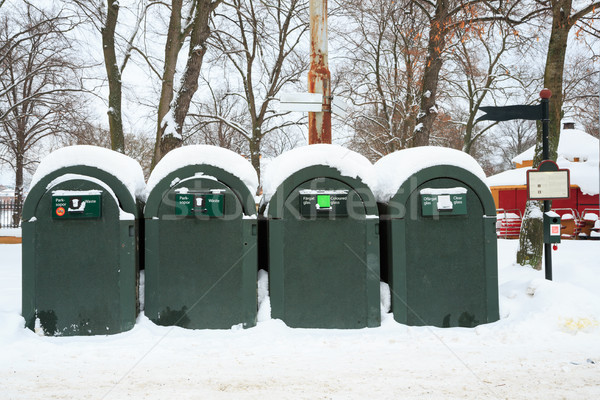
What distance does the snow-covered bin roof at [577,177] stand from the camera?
1642cm

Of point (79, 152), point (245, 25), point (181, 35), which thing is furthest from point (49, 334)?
point (245, 25)

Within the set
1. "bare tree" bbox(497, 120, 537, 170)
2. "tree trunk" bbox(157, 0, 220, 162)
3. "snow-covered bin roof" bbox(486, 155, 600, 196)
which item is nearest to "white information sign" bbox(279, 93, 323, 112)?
"tree trunk" bbox(157, 0, 220, 162)

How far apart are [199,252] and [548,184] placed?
3.91 m

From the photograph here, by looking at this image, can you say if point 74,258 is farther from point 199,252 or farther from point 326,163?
point 326,163

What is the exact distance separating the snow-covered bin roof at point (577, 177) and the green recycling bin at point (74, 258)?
49.3 feet

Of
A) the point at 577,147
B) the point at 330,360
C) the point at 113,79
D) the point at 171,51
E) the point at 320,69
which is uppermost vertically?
the point at 171,51

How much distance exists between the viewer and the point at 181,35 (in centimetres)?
951

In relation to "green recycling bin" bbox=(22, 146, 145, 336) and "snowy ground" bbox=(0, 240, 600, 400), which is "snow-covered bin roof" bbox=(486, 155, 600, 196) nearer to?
"snowy ground" bbox=(0, 240, 600, 400)

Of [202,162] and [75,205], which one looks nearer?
[75,205]

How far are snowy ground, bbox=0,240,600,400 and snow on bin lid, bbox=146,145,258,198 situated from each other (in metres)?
1.38

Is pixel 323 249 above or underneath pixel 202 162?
underneath

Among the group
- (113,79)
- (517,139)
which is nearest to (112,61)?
(113,79)

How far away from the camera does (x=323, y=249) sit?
4.27 metres

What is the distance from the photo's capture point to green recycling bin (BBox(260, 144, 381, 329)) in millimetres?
4242
